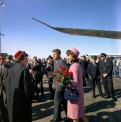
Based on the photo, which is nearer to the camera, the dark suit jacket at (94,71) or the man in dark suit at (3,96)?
the man in dark suit at (3,96)

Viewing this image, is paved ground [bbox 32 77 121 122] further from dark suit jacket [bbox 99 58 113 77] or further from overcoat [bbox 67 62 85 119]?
overcoat [bbox 67 62 85 119]

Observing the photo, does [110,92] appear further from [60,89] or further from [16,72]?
[16,72]

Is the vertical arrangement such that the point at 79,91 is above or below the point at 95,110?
above

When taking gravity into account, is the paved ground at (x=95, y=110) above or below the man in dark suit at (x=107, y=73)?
below

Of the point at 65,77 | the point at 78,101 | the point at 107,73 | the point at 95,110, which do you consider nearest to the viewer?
the point at 65,77

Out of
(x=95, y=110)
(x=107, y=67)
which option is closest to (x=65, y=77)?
(x=95, y=110)

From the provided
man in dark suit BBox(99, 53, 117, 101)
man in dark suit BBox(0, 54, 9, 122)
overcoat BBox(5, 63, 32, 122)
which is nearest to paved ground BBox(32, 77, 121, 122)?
man in dark suit BBox(99, 53, 117, 101)

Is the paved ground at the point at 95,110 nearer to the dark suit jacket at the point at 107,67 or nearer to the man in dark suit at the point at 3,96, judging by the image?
the dark suit jacket at the point at 107,67

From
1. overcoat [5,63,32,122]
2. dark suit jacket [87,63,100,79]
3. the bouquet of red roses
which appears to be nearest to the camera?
overcoat [5,63,32,122]

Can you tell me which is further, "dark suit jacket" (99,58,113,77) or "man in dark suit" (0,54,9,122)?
"dark suit jacket" (99,58,113,77)

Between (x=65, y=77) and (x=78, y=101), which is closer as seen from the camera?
(x=65, y=77)

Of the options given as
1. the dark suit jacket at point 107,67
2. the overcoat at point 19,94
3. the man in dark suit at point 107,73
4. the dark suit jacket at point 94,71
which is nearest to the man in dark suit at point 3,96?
the overcoat at point 19,94

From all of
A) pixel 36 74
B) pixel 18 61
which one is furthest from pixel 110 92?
pixel 18 61

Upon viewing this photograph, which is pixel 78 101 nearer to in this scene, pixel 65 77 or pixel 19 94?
pixel 65 77
